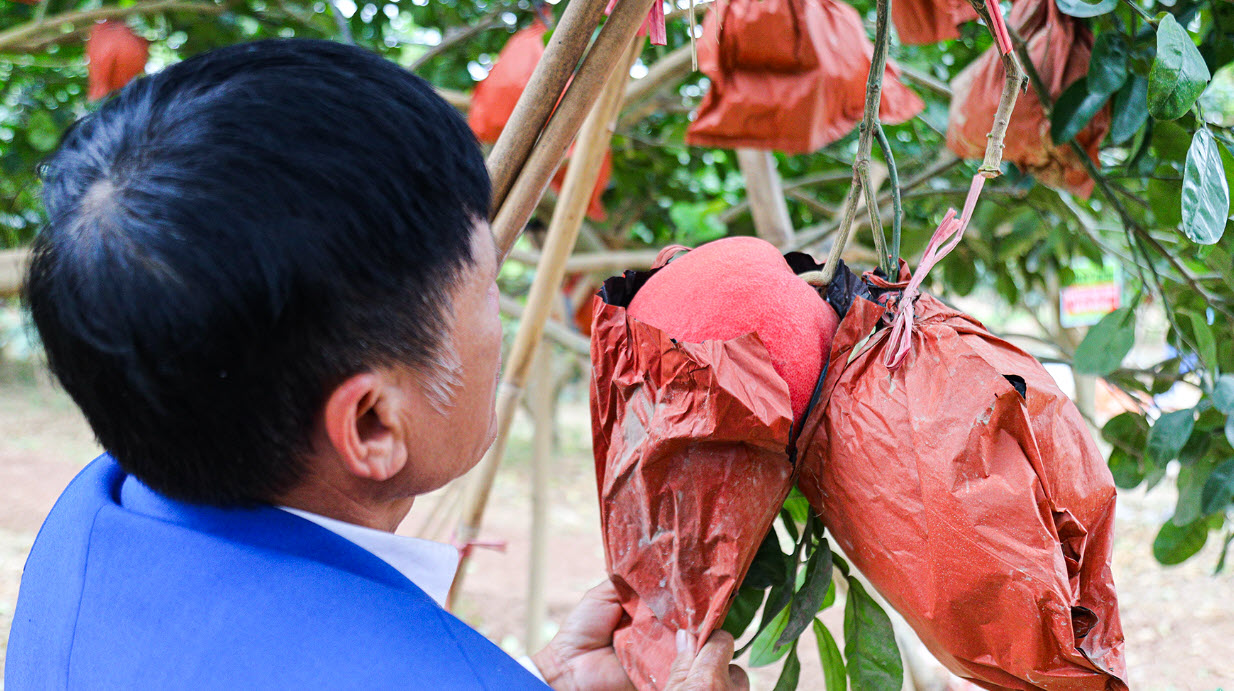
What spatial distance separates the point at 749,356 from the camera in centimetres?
56

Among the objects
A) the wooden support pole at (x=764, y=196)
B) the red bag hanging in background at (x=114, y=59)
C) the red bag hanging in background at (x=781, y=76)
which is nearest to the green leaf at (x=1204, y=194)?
the red bag hanging in background at (x=781, y=76)

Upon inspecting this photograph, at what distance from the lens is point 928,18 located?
118 centimetres

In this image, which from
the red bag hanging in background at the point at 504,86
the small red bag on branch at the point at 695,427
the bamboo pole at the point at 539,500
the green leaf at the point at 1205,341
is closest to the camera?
the small red bag on branch at the point at 695,427

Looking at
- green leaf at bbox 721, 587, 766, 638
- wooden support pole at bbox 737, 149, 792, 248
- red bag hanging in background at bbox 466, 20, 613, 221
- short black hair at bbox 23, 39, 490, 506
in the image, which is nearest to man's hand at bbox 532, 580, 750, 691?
green leaf at bbox 721, 587, 766, 638

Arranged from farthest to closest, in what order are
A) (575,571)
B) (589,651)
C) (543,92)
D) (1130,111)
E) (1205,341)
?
(575,571), (1205,341), (1130,111), (589,651), (543,92)

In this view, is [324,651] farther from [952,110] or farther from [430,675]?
[952,110]

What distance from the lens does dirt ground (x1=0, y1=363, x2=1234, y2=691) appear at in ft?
10.3

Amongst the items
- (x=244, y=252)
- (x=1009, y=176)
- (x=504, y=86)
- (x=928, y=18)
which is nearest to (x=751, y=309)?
(x=244, y=252)

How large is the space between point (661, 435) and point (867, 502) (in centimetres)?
13

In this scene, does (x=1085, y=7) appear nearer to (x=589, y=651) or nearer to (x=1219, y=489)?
(x=1219, y=489)

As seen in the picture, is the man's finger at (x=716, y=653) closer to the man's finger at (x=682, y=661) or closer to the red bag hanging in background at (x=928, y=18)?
the man's finger at (x=682, y=661)

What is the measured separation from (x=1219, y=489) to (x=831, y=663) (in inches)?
17.9

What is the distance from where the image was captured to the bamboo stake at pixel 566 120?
0.64 m

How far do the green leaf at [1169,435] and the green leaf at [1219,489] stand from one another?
5cm
